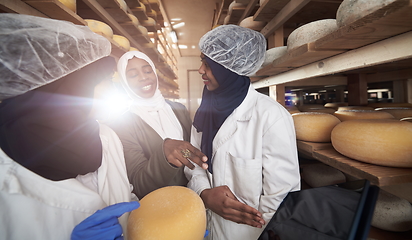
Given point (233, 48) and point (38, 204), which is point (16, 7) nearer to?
point (38, 204)

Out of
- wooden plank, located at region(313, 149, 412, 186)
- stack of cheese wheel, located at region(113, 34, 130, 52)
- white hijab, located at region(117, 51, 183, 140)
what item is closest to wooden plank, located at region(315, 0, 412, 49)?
wooden plank, located at region(313, 149, 412, 186)

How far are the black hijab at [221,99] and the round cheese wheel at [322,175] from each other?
1.13m

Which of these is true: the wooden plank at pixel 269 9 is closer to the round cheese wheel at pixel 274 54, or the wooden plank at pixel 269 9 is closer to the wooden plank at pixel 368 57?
the round cheese wheel at pixel 274 54

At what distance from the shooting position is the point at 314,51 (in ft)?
3.35

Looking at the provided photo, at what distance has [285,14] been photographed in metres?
1.70

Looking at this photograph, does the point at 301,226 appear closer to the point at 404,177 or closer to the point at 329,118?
the point at 404,177

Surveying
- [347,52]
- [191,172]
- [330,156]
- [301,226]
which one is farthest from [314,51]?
[191,172]

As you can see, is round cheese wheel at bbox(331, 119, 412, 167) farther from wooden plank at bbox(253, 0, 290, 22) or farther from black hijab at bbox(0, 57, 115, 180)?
wooden plank at bbox(253, 0, 290, 22)

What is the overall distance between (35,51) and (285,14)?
188 cm

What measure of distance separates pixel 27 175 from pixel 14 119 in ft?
0.54

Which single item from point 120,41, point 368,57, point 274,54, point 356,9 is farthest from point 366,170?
point 120,41

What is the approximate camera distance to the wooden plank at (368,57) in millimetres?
728

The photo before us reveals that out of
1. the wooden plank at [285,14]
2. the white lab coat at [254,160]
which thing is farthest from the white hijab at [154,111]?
the wooden plank at [285,14]

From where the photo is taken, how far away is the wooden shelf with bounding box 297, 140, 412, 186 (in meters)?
0.69
